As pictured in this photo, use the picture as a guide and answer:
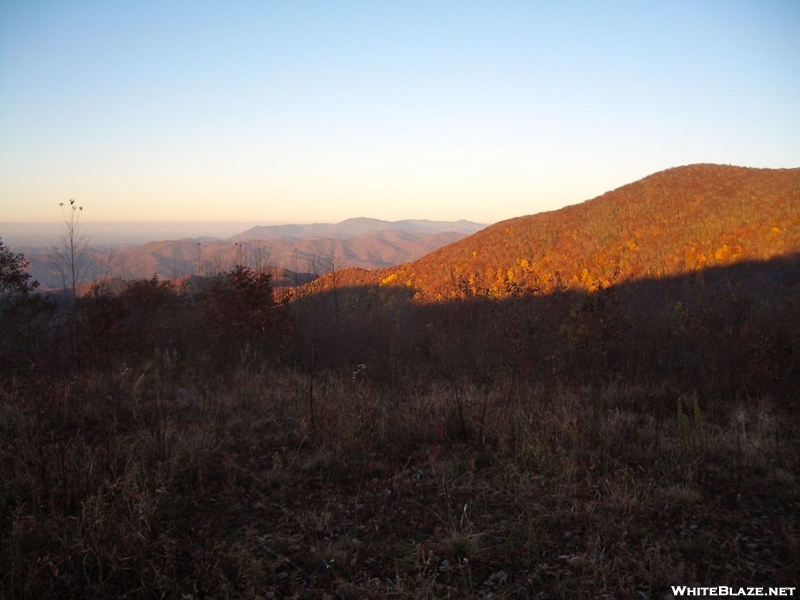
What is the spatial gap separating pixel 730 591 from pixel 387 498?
2.37m

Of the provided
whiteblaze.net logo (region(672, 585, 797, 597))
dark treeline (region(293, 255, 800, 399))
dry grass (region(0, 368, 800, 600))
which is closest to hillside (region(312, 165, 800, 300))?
dark treeline (region(293, 255, 800, 399))

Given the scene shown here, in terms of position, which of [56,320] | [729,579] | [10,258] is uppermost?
[10,258]

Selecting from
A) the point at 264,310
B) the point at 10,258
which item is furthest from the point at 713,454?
the point at 10,258

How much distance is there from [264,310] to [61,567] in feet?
26.0

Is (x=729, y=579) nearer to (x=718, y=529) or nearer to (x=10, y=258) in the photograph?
(x=718, y=529)

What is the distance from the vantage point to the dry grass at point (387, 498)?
296 centimetres

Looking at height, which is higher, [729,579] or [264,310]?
[264,310]

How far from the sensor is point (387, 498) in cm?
398

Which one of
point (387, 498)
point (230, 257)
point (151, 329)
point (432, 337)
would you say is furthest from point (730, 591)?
point (230, 257)

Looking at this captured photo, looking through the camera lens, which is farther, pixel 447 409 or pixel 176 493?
pixel 447 409

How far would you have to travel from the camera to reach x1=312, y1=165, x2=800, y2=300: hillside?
20.7 meters

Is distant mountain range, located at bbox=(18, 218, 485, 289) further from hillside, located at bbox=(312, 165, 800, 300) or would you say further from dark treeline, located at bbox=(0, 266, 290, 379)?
hillside, located at bbox=(312, 165, 800, 300)

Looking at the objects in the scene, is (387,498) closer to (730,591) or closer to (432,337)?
(730,591)

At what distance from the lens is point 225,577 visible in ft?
9.50
